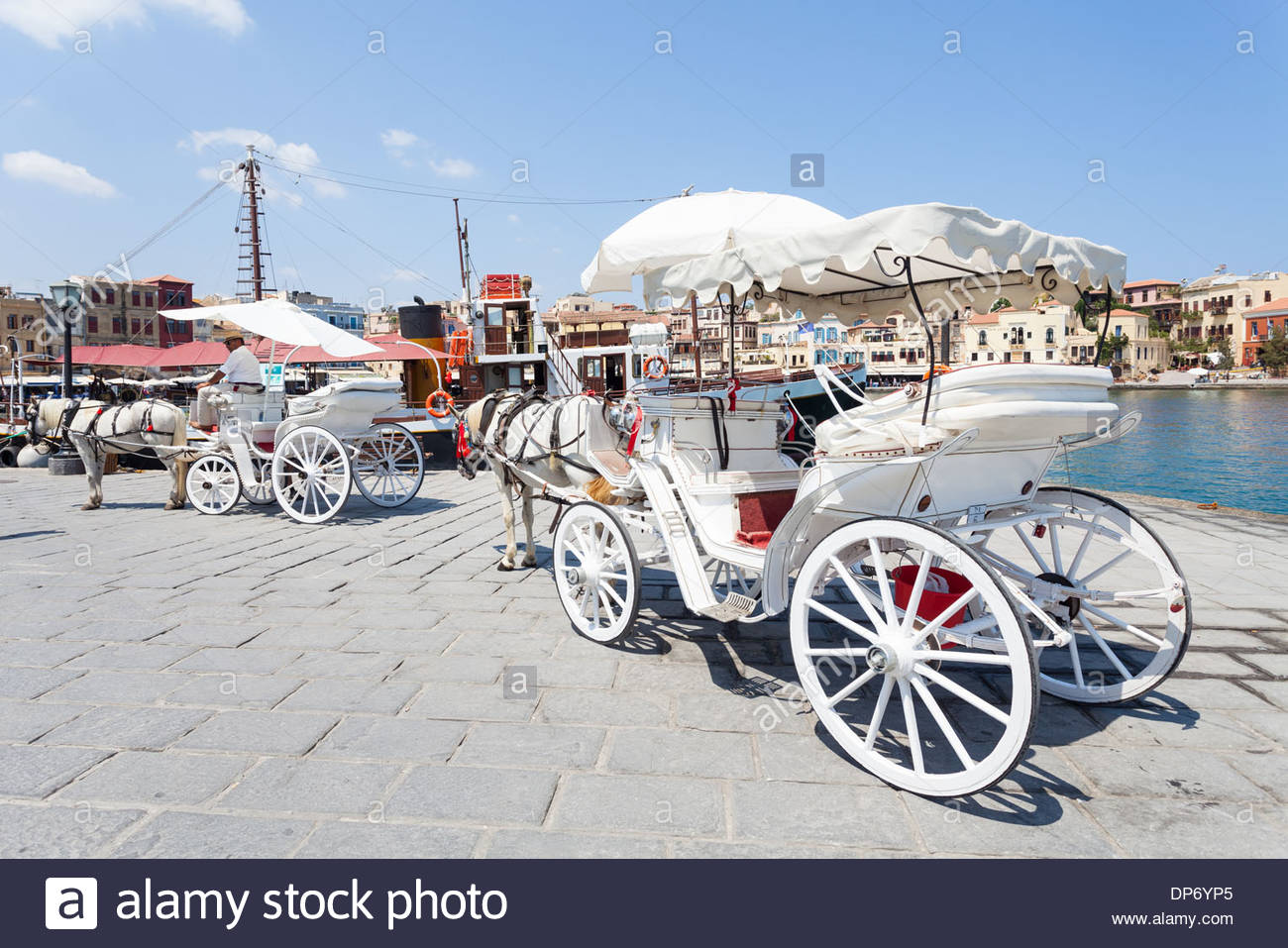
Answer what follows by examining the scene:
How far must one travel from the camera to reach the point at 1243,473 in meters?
20.2

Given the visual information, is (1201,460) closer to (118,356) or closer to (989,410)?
(989,410)

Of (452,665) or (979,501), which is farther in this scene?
(452,665)

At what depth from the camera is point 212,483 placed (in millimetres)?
8250

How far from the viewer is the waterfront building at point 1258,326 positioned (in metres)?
71.4

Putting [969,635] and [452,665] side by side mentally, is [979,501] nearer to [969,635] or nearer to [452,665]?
[969,635]

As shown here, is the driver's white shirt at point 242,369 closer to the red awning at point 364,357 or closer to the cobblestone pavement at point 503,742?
the red awning at point 364,357

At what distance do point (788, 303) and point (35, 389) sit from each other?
152ft

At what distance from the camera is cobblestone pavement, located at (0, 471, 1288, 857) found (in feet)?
7.32

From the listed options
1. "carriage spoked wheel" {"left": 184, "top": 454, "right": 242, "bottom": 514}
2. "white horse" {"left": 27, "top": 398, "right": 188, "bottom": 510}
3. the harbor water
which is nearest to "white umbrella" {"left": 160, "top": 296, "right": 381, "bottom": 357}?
"white horse" {"left": 27, "top": 398, "right": 188, "bottom": 510}

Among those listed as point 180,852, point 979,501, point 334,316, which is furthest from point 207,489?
point 334,316

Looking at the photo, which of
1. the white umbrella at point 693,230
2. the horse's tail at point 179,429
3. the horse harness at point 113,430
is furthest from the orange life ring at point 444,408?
the horse harness at point 113,430

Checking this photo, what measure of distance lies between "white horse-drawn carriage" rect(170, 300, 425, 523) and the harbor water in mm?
7225

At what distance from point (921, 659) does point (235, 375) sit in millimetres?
7921
